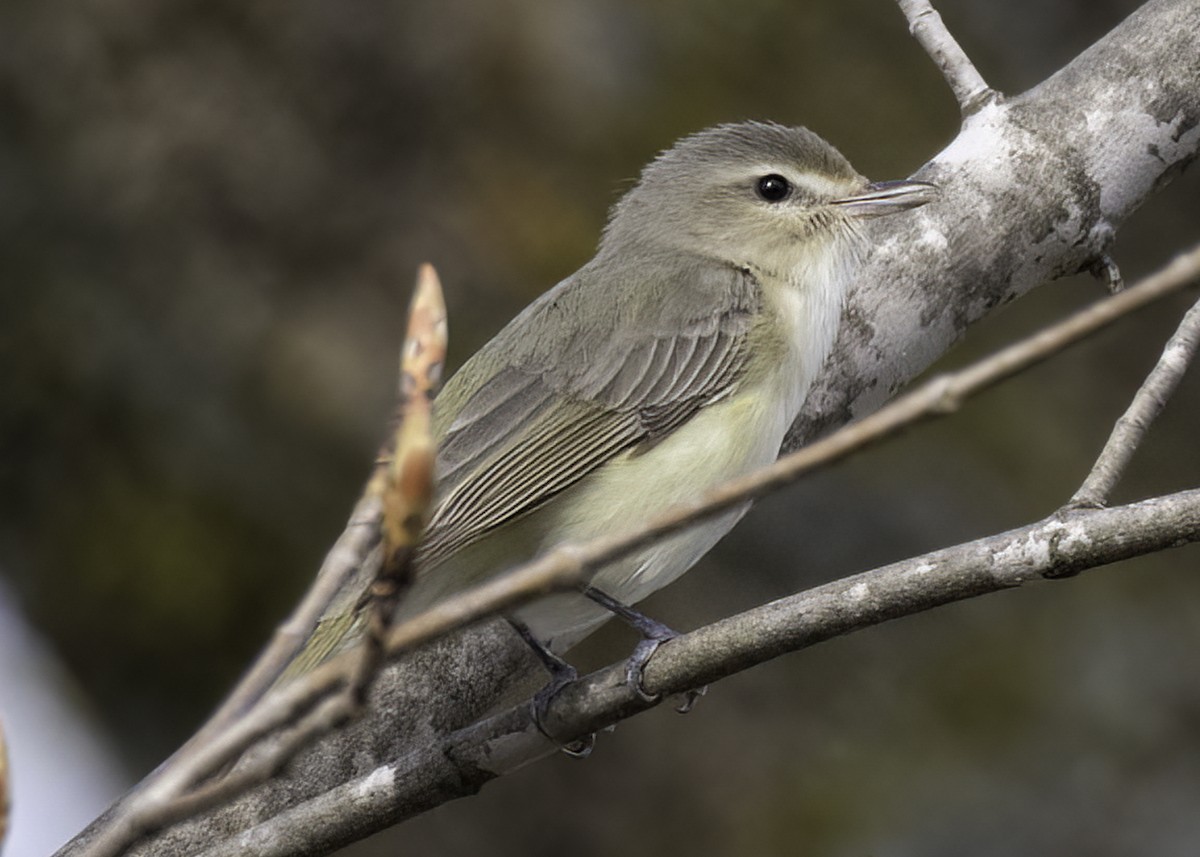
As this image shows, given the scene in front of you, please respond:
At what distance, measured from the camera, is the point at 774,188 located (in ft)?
13.0

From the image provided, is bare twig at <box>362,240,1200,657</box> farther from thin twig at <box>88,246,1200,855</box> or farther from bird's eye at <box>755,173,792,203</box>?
bird's eye at <box>755,173,792,203</box>

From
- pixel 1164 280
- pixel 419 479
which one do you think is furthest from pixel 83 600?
pixel 1164 280

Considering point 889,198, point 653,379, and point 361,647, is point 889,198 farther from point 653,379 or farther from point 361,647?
point 361,647

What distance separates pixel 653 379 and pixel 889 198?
2.58 feet

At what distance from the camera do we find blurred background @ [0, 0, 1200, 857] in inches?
193

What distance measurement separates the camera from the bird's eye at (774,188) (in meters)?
3.95

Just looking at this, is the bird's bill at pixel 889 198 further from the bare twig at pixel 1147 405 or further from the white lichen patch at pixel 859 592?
the white lichen patch at pixel 859 592

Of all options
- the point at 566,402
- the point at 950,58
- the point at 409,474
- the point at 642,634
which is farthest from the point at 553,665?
the point at 409,474

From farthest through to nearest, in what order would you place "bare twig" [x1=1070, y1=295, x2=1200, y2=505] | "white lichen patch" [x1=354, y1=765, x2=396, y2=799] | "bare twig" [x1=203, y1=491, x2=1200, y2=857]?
"white lichen patch" [x1=354, y1=765, x2=396, y2=799], "bare twig" [x1=1070, y1=295, x2=1200, y2=505], "bare twig" [x1=203, y1=491, x2=1200, y2=857]

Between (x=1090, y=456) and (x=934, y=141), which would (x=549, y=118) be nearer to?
(x=934, y=141)

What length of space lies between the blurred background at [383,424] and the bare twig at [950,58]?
1.34 m

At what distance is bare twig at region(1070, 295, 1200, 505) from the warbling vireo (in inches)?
34.5

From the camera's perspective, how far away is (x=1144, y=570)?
517 centimetres

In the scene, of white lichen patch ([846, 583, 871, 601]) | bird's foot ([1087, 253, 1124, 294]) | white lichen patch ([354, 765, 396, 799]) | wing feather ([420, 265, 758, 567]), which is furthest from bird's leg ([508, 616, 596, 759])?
bird's foot ([1087, 253, 1124, 294])
